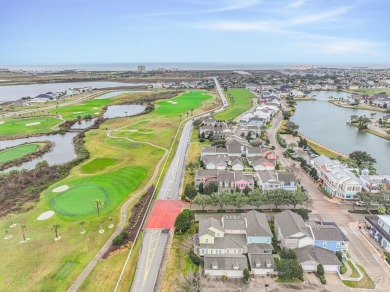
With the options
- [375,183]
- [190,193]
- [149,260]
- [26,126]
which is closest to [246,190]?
[190,193]

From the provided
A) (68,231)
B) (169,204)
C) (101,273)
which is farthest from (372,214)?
(68,231)

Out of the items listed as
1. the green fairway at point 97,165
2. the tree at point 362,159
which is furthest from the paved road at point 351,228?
the green fairway at point 97,165

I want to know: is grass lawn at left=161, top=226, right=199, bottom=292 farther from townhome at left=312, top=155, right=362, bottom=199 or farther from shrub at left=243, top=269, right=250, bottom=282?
townhome at left=312, top=155, right=362, bottom=199

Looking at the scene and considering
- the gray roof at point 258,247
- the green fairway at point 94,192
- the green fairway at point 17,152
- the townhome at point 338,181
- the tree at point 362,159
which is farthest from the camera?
the green fairway at point 17,152

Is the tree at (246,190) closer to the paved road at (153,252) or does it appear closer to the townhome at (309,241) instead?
the townhome at (309,241)

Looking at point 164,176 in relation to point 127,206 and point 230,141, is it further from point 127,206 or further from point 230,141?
point 230,141

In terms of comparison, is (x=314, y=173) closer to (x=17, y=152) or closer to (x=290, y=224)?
(x=290, y=224)
